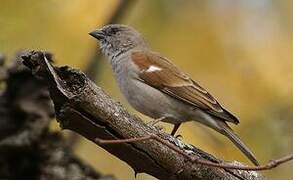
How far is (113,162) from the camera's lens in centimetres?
985

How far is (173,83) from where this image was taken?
6.97 meters

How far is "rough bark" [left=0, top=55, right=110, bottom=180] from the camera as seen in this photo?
693 cm

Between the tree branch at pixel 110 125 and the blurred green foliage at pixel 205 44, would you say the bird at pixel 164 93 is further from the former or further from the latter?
the tree branch at pixel 110 125

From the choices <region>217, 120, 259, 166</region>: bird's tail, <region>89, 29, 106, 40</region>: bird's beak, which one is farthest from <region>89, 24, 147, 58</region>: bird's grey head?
<region>217, 120, 259, 166</region>: bird's tail

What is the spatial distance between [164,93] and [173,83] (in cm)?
14

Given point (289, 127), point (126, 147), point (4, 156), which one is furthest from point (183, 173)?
point (289, 127)

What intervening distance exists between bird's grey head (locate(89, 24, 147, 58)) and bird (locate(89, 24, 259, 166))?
0.20m

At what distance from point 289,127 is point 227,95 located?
200 centimetres

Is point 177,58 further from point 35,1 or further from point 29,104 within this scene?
point 29,104

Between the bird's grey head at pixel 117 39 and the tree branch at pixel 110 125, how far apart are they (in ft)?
9.63

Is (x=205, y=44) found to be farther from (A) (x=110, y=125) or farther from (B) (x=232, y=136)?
(A) (x=110, y=125)

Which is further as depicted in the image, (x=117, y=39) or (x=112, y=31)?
(x=112, y=31)

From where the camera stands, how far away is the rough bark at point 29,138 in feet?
22.7

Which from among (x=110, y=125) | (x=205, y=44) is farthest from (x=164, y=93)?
(x=205, y=44)
